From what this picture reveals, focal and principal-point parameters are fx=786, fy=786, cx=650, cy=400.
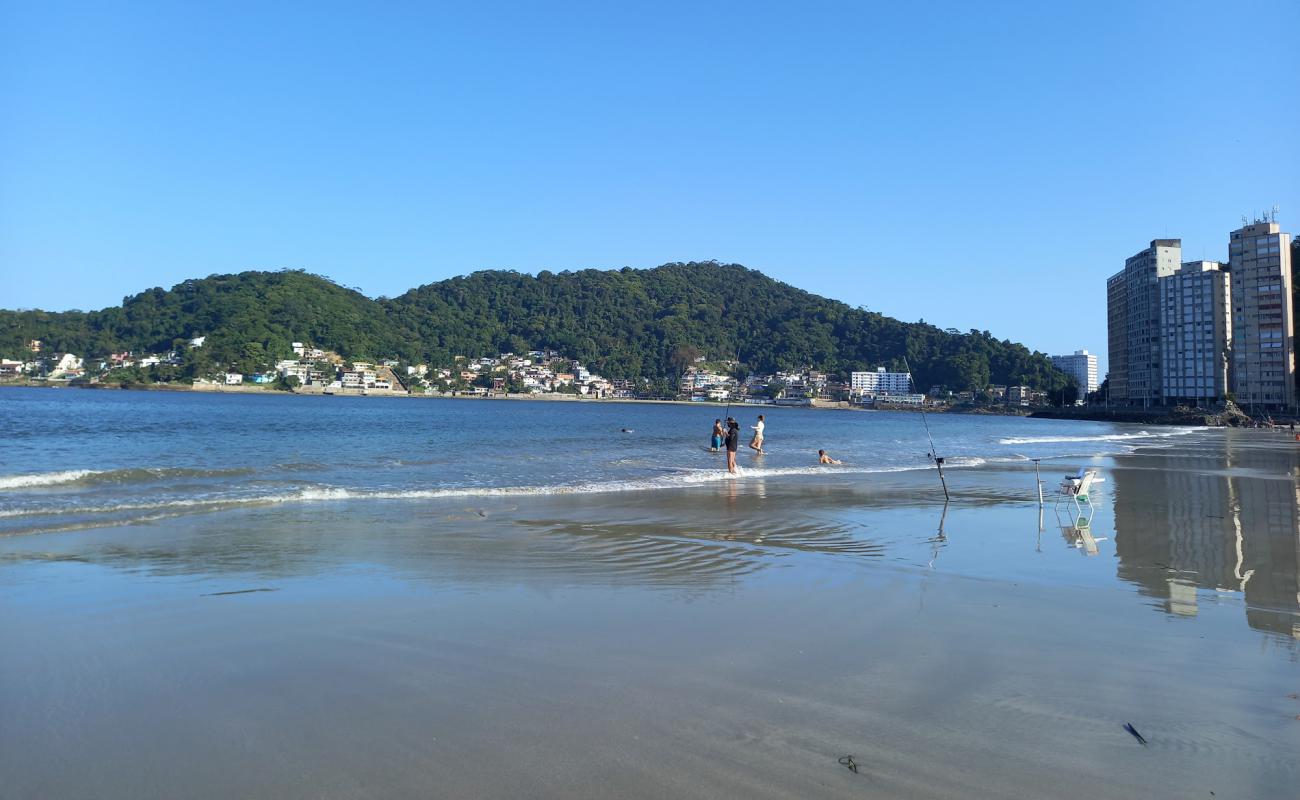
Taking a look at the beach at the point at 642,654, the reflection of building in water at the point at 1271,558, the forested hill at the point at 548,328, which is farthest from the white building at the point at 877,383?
the beach at the point at 642,654

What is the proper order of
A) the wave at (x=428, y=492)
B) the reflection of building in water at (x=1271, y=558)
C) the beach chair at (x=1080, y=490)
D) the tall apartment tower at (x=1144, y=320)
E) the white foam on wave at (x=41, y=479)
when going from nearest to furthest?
1. the reflection of building in water at (x=1271, y=558)
2. the beach chair at (x=1080, y=490)
3. the wave at (x=428, y=492)
4. the white foam on wave at (x=41, y=479)
5. the tall apartment tower at (x=1144, y=320)

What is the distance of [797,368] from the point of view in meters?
181

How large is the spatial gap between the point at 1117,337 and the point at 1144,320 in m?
17.7

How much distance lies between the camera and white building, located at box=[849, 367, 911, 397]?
171 metres

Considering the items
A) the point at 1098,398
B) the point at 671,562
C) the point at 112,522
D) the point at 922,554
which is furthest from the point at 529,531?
the point at 1098,398

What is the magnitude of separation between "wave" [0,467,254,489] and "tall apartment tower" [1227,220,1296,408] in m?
116

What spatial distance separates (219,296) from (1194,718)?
5794 inches

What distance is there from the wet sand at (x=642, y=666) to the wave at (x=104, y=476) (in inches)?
273

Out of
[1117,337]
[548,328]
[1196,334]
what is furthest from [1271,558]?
[548,328]

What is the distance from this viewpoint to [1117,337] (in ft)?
442

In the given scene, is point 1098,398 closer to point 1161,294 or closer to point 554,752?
point 1161,294

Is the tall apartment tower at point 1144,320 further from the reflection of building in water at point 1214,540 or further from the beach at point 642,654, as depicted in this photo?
the beach at point 642,654

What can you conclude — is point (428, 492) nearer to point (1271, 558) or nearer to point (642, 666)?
point (642, 666)

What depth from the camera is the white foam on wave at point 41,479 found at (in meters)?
14.8
